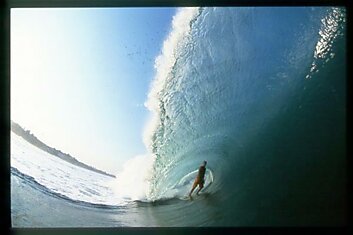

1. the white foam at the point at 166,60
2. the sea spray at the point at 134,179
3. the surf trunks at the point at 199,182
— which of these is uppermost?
the white foam at the point at 166,60

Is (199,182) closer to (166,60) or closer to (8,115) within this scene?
(166,60)

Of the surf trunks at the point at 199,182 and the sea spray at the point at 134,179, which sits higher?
the sea spray at the point at 134,179

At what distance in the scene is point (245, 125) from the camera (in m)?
5.80

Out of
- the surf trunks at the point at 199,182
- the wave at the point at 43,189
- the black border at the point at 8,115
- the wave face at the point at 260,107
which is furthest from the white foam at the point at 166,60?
the wave at the point at 43,189

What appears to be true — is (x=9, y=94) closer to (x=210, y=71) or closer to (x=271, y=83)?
(x=210, y=71)

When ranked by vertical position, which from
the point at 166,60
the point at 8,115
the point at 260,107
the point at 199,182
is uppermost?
the point at 166,60

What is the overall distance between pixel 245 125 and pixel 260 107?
0.66 ft

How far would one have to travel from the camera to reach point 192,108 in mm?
5801

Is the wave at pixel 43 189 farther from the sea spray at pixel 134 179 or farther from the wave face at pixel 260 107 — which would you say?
the wave face at pixel 260 107

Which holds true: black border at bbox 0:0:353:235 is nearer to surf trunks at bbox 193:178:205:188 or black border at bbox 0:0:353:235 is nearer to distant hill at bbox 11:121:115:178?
distant hill at bbox 11:121:115:178

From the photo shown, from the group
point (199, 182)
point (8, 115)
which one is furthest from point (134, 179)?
point (8, 115)

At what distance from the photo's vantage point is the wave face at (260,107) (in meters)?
5.77

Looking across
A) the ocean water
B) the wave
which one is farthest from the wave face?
the wave

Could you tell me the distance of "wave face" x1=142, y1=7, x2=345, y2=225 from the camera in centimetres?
577
